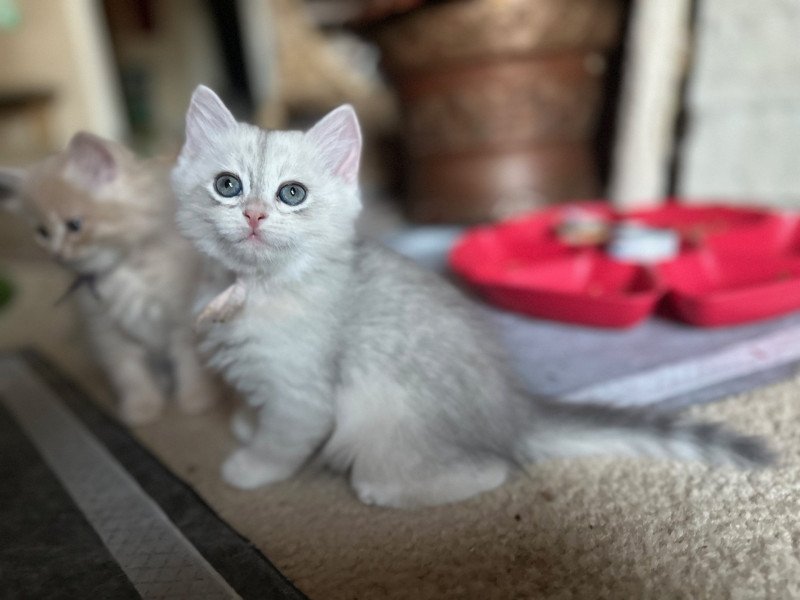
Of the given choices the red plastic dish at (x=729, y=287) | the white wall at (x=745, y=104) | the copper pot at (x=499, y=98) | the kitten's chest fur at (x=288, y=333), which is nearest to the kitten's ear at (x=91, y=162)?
the kitten's chest fur at (x=288, y=333)

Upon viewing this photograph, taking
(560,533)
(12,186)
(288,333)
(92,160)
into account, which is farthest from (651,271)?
(12,186)

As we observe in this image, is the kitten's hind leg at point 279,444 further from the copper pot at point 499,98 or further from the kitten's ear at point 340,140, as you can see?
the copper pot at point 499,98

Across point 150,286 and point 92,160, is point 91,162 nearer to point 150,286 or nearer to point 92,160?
point 92,160

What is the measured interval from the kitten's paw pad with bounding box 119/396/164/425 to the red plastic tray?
69 cm

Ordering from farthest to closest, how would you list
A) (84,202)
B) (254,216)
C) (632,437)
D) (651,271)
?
(651,271) → (84,202) → (632,437) → (254,216)

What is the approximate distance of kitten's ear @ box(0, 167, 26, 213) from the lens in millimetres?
956

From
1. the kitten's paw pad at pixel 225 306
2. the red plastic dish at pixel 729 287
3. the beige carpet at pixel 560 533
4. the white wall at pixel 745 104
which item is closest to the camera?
the beige carpet at pixel 560 533

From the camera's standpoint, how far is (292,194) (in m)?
0.71

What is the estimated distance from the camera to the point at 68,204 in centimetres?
92

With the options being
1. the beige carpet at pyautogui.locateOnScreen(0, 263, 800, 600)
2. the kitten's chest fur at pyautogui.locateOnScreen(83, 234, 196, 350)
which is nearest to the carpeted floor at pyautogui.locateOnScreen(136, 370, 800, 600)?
the beige carpet at pyautogui.locateOnScreen(0, 263, 800, 600)

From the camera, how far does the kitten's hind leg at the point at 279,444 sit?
2.55 ft

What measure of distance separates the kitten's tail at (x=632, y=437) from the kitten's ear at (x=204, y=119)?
54cm

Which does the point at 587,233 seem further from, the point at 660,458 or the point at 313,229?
the point at 313,229

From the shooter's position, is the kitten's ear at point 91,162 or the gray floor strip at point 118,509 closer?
the gray floor strip at point 118,509
